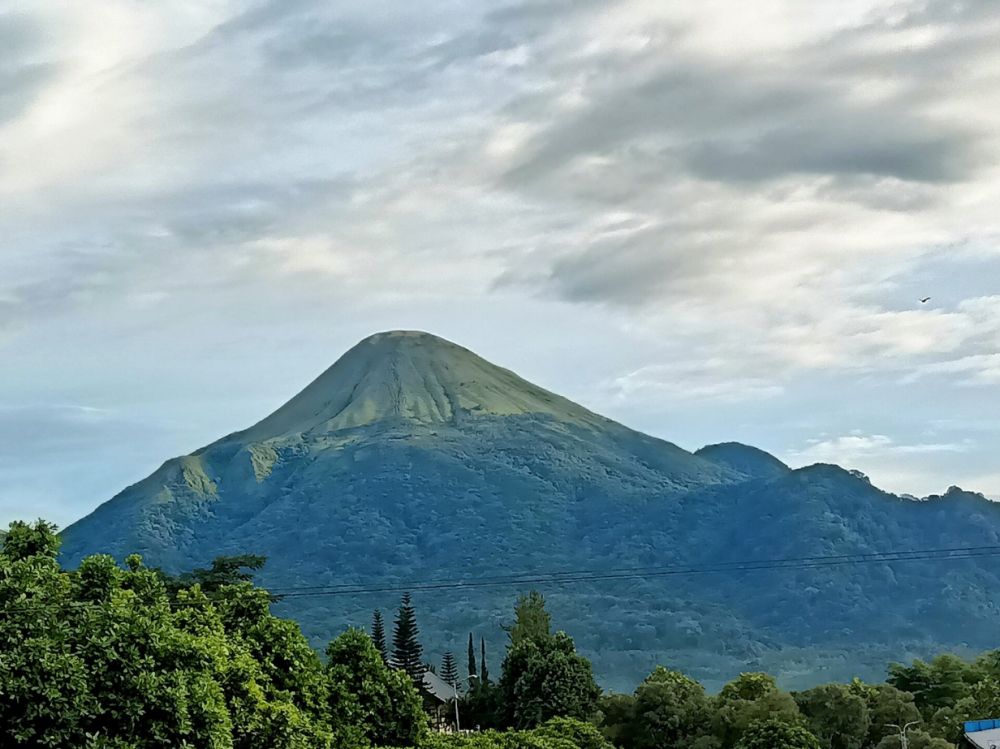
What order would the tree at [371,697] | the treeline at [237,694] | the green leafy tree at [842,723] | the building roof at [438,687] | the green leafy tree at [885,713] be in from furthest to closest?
the building roof at [438,687]
the green leafy tree at [885,713]
the green leafy tree at [842,723]
the tree at [371,697]
the treeline at [237,694]

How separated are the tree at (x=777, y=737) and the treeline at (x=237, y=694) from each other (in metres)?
0.07

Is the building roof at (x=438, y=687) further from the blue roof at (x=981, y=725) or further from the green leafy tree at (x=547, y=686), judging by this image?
the blue roof at (x=981, y=725)

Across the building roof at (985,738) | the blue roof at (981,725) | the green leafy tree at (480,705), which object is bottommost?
the building roof at (985,738)

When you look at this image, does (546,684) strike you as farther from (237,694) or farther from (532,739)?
(237,694)

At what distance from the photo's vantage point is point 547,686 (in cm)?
7331

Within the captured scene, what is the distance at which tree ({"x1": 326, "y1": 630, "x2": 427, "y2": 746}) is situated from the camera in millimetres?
44000

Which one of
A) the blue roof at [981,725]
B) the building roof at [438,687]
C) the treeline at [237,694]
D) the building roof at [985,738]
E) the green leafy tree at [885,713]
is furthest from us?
the building roof at [438,687]

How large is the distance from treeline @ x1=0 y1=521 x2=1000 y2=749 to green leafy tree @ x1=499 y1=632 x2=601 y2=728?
1339 millimetres

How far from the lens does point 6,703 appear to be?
91.1ft

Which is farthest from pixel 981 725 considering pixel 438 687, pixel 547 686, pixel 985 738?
pixel 438 687

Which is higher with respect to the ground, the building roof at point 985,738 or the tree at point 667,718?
the tree at point 667,718

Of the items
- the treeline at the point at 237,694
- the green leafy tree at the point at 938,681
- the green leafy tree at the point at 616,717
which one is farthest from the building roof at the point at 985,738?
the green leafy tree at the point at 938,681

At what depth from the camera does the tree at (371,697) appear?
4400 cm

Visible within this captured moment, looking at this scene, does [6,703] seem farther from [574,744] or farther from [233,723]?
[574,744]
